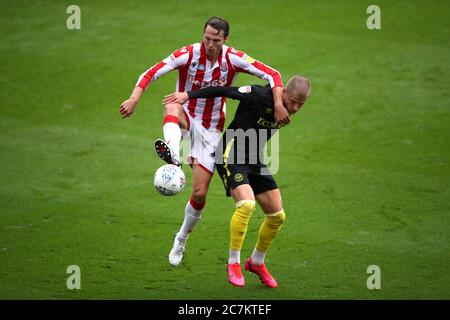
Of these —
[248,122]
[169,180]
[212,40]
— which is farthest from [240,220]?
[212,40]

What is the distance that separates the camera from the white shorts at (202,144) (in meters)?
7.73

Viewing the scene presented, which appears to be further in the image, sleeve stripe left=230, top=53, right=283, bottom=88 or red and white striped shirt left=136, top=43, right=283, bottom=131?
red and white striped shirt left=136, top=43, right=283, bottom=131

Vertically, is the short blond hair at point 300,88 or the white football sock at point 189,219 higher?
the short blond hair at point 300,88

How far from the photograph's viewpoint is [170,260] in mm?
7754

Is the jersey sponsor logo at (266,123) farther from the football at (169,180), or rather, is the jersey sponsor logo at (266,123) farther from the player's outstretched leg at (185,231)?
the player's outstretched leg at (185,231)

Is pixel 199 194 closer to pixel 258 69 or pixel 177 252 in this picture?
pixel 177 252

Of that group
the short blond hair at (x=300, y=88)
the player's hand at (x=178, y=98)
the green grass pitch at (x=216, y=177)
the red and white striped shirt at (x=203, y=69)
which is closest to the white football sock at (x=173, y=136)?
the player's hand at (x=178, y=98)

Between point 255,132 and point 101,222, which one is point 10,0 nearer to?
point 101,222

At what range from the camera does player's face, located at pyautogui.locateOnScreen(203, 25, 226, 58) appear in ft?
23.6

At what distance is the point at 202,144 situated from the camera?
25.7 feet

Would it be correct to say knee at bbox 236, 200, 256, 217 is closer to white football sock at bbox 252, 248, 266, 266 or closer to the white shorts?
white football sock at bbox 252, 248, 266, 266

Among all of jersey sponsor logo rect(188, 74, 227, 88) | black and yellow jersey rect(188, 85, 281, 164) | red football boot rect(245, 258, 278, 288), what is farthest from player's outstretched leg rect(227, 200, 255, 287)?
jersey sponsor logo rect(188, 74, 227, 88)

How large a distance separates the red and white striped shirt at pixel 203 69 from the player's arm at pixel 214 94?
32 cm

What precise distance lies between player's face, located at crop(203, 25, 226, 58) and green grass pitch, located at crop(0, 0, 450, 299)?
2238 mm
